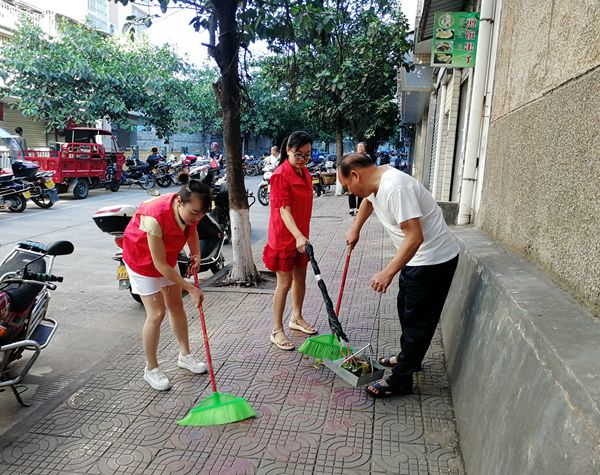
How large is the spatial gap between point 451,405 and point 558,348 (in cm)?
148

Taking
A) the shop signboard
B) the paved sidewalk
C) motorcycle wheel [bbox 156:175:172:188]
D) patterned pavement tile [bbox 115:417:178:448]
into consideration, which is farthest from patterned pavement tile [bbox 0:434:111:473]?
motorcycle wheel [bbox 156:175:172:188]

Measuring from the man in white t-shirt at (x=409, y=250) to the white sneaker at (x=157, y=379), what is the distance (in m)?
1.32

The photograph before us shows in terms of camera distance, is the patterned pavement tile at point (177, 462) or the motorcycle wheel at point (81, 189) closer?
the patterned pavement tile at point (177, 462)

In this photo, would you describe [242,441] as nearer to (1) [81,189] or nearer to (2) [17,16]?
(1) [81,189]

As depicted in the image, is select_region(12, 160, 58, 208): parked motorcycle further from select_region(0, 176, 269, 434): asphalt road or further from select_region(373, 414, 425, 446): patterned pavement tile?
select_region(373, 414, 425, 446): patterned pavement tile

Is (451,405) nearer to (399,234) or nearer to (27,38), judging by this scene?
(399,234)

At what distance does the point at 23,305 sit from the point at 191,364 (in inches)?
45.0

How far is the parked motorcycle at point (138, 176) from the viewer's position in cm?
1889

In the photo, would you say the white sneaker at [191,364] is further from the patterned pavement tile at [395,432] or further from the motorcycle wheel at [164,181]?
the motorcycle wheel at [164,181]

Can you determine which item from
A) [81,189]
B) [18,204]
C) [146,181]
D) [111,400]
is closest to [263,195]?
[81,189]

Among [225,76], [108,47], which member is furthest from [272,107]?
[225,76]

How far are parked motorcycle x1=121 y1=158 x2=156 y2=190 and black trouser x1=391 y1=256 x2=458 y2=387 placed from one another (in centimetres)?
1714

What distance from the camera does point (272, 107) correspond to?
34750 millimetres

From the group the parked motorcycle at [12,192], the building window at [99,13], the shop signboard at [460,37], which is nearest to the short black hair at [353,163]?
the shop signboard at [460,37]
